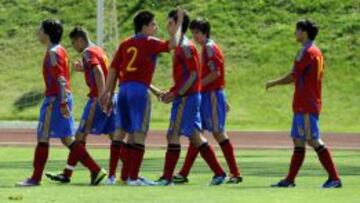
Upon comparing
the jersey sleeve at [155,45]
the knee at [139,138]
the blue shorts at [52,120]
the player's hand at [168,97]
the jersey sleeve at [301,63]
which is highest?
the jersey sleeve at [155,45]

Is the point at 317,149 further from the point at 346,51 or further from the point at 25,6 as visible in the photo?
the point at 25,6

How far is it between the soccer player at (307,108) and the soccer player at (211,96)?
1.06m

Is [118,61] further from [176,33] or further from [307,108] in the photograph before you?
[307,108]

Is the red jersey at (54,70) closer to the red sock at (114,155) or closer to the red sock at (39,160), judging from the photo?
the red sock at (39,160)

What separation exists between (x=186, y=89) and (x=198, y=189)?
4.71ft

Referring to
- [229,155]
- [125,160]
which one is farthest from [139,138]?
[229,155]

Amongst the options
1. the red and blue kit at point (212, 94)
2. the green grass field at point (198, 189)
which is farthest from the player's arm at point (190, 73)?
the green grass field at point (198, 189)

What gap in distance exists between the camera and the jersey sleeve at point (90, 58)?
15.9 meters

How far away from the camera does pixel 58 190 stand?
46.1 feet

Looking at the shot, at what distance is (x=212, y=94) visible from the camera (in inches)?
637

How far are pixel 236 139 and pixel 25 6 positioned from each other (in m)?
20.9

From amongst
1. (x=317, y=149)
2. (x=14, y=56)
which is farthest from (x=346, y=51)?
(x=317, y=149)

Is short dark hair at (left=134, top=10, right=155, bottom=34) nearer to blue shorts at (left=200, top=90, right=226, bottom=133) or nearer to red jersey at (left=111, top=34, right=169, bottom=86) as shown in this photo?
red jersey at (left=111, top=34, right=169, bottom=86)

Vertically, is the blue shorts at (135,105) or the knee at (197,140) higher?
the blue shorts at (135,105)
